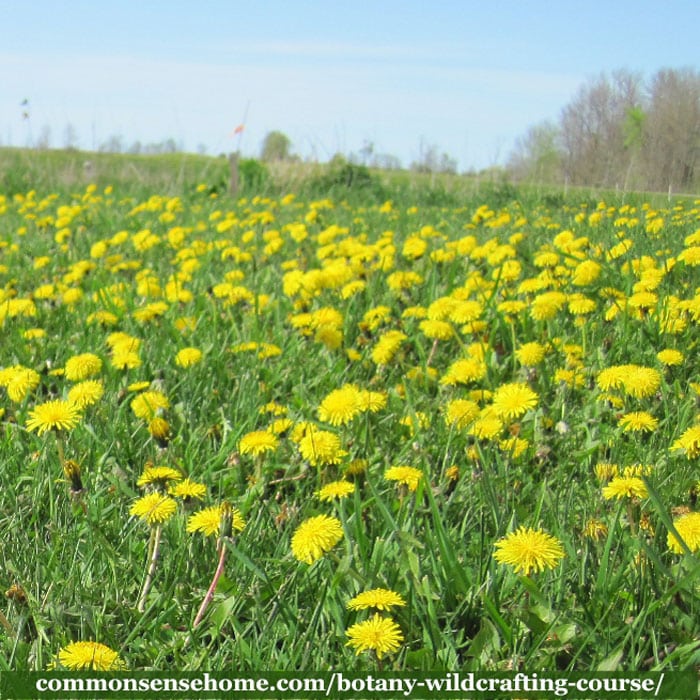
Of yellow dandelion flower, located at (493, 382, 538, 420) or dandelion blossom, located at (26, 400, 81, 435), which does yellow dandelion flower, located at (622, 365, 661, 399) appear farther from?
dandelion blossom, located at (26, 400, 81, 435)

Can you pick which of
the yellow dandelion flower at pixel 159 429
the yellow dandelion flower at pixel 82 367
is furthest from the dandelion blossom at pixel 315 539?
the yellow dandelion flower at pixel 82 367

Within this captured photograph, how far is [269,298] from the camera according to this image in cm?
371

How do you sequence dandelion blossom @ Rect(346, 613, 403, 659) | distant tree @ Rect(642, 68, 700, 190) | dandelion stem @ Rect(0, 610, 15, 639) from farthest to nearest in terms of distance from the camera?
1. distant tree @ Rect(642, 68, 700, 190)
2. dandelion stem @ Rect(0, 610, 15, 639)
3. dandelion blossom @ Rect(346, 613, 403, 659)

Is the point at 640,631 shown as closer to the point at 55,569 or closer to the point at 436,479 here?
the point at 436,479

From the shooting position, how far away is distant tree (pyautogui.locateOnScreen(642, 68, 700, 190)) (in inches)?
153

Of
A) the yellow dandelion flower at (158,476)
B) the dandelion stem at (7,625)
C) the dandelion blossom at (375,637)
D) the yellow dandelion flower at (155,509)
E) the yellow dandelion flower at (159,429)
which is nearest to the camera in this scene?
the dandelion blossom at (375,637)

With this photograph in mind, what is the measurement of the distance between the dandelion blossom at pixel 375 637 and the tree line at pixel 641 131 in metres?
3.19

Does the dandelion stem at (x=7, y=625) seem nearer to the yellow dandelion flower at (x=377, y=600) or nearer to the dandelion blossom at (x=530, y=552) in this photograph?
the yellow dandelion flower at (x=377, y=600)

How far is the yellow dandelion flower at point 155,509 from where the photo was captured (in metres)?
1.62

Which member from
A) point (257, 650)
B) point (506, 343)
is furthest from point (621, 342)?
point (257, 650)

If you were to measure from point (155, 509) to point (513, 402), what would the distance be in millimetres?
946

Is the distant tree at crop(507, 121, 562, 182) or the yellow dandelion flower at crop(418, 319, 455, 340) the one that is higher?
the distant tree at crop(507, 121, 562, 182)

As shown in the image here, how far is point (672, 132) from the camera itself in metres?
3.91

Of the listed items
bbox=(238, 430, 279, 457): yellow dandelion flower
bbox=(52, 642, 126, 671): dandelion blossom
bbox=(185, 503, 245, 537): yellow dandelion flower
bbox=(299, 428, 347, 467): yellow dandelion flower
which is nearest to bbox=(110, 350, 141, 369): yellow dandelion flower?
bbox=(238, 430, 279, 457): yellow dandelion flower
